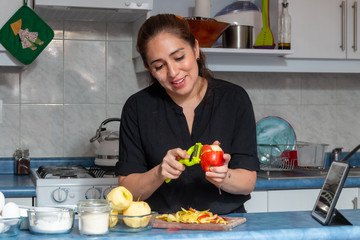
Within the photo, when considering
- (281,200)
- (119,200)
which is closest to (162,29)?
(119,200)

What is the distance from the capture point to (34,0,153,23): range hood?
99.7 inches

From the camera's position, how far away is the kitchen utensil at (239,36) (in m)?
2.73

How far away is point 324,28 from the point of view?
9.45 ft

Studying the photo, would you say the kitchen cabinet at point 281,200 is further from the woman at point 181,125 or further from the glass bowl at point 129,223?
the glass bowl at point 129,223

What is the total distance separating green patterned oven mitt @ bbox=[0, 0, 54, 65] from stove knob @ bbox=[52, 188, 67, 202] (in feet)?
2.22

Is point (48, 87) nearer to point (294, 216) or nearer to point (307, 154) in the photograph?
point (307, 154)

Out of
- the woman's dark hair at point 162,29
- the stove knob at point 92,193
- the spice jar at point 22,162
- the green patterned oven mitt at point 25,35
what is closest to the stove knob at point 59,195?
the stove knob at point 92,193

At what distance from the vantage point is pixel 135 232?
127 centimetres

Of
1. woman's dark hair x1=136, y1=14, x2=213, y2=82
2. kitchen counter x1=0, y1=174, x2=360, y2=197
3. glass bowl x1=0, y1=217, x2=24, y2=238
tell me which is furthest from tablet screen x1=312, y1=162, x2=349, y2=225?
kitchen counter x1=0, y1=174, x2=360, y2=197

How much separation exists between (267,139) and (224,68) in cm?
57

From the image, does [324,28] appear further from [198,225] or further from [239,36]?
[198,225]

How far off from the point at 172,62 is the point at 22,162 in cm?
151

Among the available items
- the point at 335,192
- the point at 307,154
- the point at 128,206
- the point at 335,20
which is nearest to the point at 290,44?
the point at 335,20

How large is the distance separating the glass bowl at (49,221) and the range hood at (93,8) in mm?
1502
